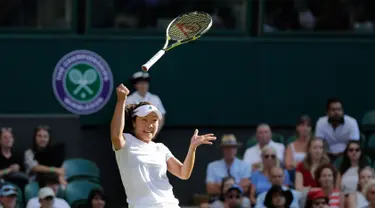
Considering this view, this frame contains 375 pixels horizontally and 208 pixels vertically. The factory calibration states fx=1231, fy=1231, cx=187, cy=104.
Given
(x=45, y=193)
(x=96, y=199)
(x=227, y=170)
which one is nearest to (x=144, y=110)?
(x=45, y=193)

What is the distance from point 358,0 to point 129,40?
8.63ft

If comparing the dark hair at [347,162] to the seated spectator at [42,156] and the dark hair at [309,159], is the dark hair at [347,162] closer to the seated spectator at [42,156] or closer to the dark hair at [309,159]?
the dark hair at [309,159]

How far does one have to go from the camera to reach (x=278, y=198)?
11.8 metres

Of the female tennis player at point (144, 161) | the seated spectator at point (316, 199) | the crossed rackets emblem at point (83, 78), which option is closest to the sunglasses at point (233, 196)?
the seated spectator at point (316, 199)

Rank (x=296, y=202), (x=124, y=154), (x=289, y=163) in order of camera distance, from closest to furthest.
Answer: (x=124, y=154)
(x=296, y=202)
(x=289, y=163)

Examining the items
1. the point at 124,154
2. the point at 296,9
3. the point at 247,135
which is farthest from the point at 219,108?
the point at 124,154

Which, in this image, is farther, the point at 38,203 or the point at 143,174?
the point at 38,203

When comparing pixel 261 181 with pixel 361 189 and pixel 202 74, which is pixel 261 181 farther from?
pixel 202 74

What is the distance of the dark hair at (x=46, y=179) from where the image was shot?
1208 centimetres

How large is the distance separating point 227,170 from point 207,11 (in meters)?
2.17

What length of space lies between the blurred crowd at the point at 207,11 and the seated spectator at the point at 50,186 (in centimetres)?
226

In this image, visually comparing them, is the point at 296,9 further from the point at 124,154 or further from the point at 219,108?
the point at 124,154

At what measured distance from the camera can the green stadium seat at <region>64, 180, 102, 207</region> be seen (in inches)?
474

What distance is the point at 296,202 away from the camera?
11820 mm
